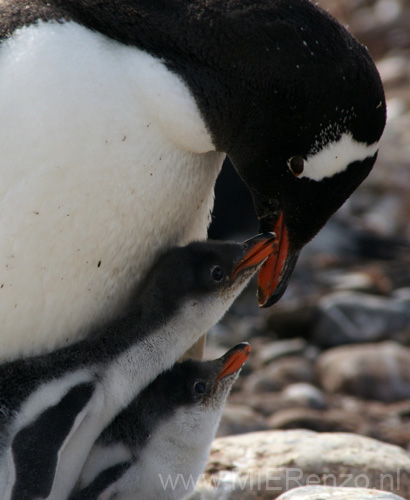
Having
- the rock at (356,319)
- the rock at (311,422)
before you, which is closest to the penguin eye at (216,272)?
the rock at (311,422)

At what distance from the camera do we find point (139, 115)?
7.94 feet

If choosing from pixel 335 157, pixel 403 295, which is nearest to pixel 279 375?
pixel 403 295

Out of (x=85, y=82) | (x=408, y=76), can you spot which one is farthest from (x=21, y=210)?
(x=408, y=76)

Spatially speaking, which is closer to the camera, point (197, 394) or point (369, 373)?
point (197, 394)

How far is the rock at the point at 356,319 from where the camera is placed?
5.42 meters

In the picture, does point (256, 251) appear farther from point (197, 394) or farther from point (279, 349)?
point (279, 349)

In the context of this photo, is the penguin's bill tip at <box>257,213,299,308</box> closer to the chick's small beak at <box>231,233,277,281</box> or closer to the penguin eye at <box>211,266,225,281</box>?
the chick's small beak at <box>231,233,277,281</box>

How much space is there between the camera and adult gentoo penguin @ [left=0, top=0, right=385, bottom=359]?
2.38 metres

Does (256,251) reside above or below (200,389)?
above

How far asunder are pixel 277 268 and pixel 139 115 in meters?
0.66

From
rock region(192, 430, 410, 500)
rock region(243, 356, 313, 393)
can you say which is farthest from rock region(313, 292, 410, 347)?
rock region(192, 430, 410, 500)

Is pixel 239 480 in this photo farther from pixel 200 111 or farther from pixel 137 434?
pixel 200 111

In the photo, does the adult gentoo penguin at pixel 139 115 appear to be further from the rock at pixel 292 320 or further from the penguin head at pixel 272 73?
the rock at pixel 292 320

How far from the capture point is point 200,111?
7.98 feet
